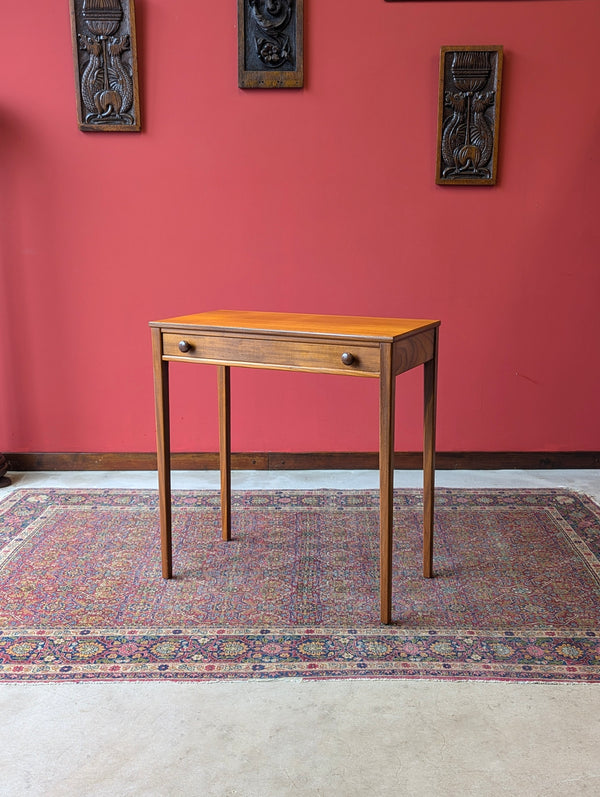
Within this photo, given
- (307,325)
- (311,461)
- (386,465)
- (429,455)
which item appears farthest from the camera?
(311,461)

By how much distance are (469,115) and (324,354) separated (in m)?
1.77

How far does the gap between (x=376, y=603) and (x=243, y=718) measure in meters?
0.63

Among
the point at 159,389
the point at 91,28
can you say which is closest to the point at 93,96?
the point at 91,28

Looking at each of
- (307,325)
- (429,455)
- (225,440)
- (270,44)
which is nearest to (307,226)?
(270,44)

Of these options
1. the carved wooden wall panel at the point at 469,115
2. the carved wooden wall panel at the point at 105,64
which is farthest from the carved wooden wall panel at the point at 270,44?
the carved wooden wall panel at the point at 469,115

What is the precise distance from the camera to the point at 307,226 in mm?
3328

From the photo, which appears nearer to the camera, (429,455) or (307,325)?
(307,325)

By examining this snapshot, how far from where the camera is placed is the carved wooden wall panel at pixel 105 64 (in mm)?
3148

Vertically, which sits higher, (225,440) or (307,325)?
(307,325)

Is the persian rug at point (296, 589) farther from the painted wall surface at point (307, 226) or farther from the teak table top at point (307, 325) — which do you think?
the teak table top at point (307, 325)

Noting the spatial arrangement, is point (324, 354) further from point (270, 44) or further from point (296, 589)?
point (270, 44)

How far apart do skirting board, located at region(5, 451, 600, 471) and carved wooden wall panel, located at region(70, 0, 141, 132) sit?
1.51 m

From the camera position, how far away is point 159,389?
2.25m

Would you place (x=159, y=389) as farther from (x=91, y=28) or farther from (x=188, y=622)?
(x=91, y=28)
